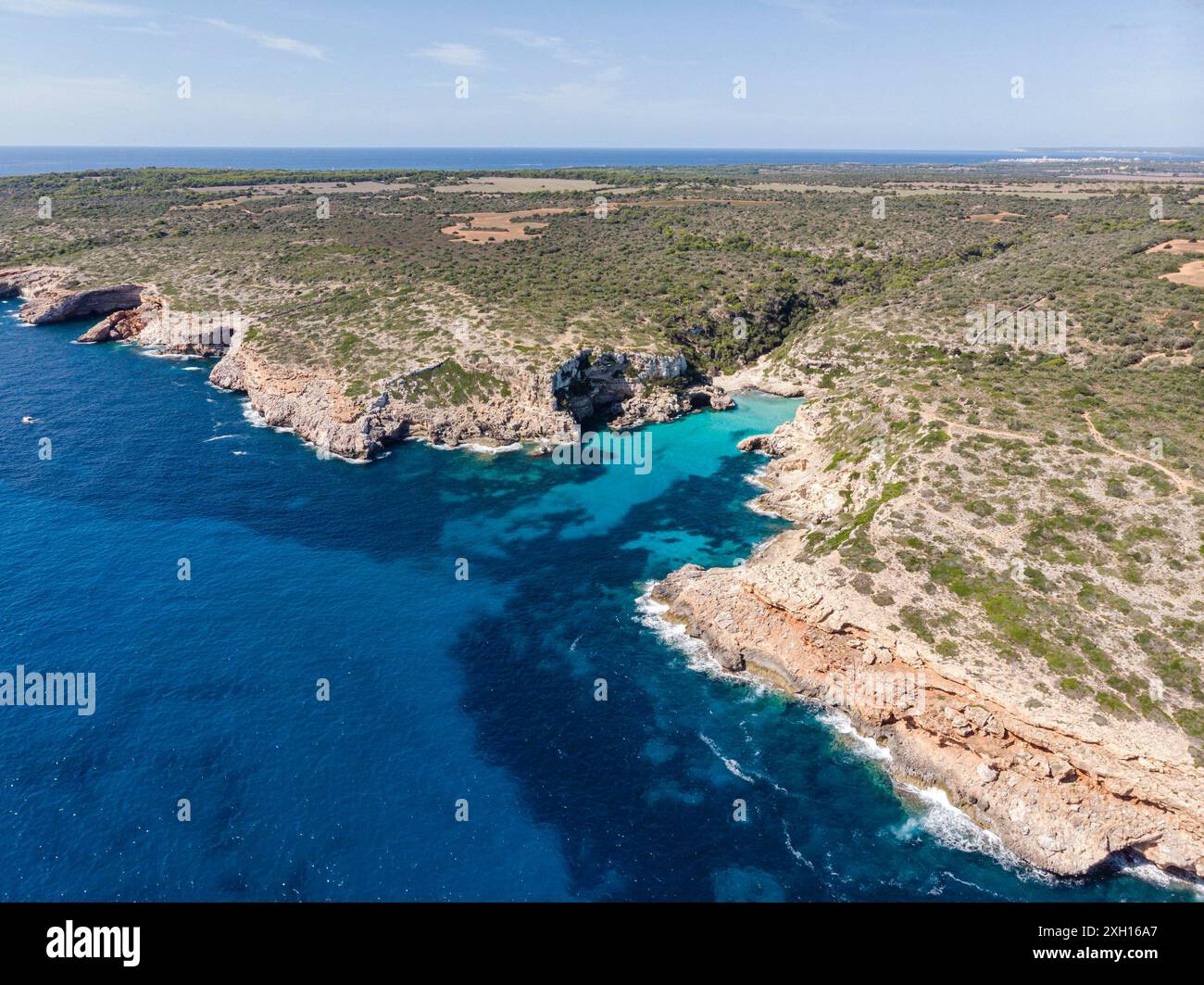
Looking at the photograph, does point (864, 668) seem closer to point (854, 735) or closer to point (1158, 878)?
point (854, 735)

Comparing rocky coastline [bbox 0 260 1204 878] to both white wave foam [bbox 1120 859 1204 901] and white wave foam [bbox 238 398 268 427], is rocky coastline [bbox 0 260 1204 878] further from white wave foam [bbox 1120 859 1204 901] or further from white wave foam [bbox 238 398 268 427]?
white wave foam [bbox 238 398 268 427]

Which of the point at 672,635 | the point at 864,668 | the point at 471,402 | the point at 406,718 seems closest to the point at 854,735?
the point at 864,668

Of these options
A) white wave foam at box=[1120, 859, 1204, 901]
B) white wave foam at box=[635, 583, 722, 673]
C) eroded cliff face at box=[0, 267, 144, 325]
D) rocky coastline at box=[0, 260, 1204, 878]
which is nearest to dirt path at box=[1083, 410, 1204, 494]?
rocky coastline at box=[0, 260, 1204, 878]

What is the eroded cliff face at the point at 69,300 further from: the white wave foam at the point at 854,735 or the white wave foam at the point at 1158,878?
the white wave foam at the point at 1158,878

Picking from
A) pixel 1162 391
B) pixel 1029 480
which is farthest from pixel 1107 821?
pixel 1162 391

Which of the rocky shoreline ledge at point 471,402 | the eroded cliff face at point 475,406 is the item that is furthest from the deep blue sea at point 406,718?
the rocky shoreline ledge at point 471,402

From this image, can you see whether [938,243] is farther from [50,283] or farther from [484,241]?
[50,283]
